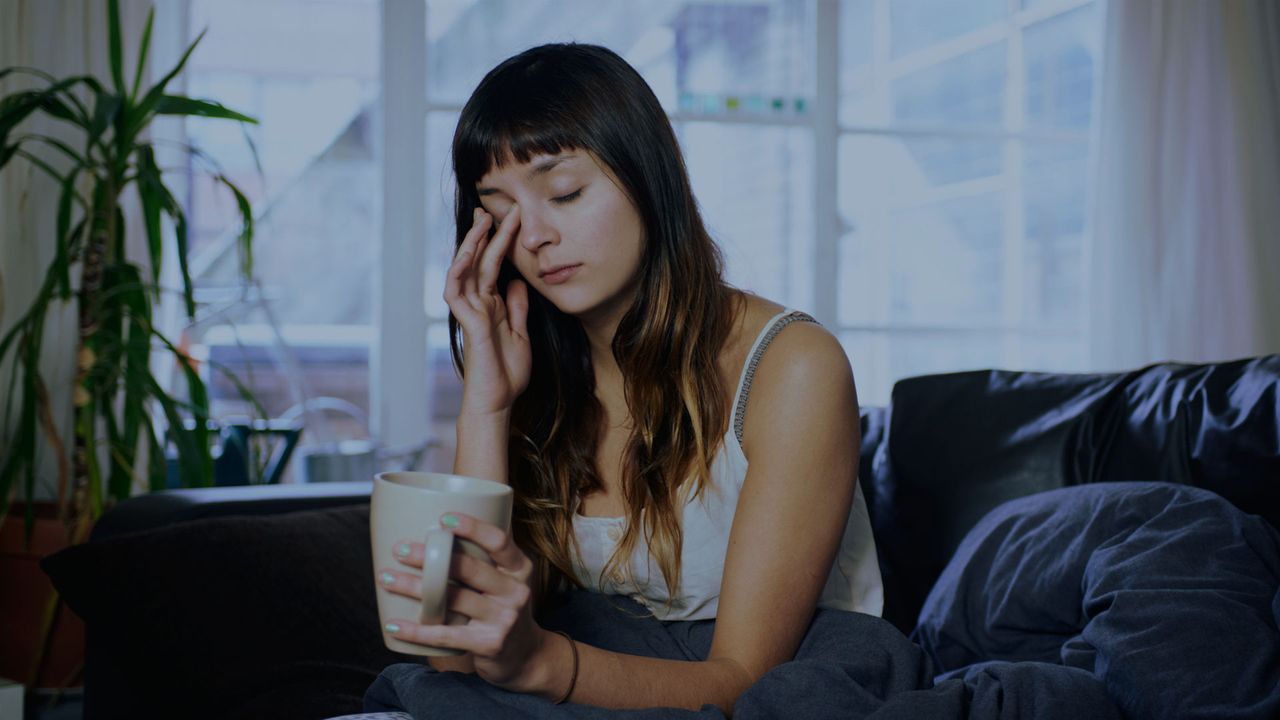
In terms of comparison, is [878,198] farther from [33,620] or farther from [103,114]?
[33,620]

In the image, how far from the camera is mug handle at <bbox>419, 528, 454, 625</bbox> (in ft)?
2.29

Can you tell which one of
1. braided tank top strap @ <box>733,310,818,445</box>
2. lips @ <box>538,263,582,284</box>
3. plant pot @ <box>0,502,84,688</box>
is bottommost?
plant pot @ <box>0,502,84,688</box>

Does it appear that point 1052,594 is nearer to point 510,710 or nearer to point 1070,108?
point 510,710

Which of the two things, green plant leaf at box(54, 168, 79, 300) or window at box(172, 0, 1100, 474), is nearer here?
green plant leaf at box(54, 168, 79, 300)

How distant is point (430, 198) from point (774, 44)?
1.26 metres

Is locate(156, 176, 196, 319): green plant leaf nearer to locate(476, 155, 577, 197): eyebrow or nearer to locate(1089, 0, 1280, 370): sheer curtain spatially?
locate(476, 155, 577, 197): eyebrow

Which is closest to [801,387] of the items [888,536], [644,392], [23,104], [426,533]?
[644,392]

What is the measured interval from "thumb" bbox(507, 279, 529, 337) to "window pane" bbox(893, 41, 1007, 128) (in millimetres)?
2864

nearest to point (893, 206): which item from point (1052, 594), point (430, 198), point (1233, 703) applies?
point (430, 198)

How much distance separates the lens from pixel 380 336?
3.45m

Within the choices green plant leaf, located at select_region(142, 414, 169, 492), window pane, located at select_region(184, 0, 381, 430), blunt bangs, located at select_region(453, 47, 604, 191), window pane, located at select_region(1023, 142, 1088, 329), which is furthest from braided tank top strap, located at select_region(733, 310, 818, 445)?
window pane, located at select_region(184, 0, 381, 430)

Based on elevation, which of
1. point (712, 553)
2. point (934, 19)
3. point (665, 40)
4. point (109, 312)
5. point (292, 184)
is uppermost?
point (934, 19)

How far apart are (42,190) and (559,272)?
213 cm

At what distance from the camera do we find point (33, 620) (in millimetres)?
2287
